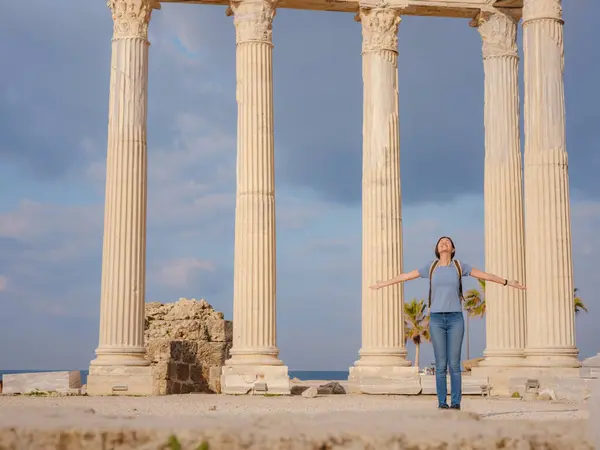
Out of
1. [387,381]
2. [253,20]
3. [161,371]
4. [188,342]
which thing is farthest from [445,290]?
[188,342]

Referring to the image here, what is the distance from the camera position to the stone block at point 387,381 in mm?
48719

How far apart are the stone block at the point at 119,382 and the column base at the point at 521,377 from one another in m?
17.2

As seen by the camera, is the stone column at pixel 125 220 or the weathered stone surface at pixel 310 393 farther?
the stone column at pixel 125 220

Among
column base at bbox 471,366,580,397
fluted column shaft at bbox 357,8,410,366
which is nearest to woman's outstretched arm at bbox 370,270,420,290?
column base at bbox 471,366,580,397

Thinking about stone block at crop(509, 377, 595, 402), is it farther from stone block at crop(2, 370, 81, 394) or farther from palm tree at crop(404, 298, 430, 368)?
palm tree at crop(404, 298, 430, 368)

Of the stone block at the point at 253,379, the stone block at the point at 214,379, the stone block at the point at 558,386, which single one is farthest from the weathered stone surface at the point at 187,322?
the stone block at the point at 558,386

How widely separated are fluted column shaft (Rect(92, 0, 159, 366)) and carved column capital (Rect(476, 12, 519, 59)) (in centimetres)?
1863

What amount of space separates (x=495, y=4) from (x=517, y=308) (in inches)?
664

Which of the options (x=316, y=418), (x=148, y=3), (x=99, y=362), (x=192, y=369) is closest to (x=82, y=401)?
(x=99, y=362)

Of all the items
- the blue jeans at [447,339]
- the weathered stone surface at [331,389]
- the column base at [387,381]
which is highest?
the blue jeans at [447,339]

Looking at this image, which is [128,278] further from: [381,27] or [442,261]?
[442,261]

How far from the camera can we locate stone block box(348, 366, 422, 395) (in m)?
48.7

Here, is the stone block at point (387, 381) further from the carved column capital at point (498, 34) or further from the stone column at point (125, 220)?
the carved column capital at point (498, 34)

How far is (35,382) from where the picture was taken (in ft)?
158
